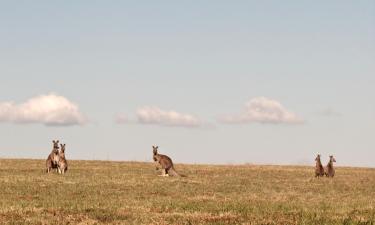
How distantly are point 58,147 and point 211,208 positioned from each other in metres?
24.1

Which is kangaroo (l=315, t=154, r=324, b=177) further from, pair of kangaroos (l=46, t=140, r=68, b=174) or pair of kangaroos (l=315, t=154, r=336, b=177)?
pair of kangaroos (l=46, t=140, r=68, b=174)

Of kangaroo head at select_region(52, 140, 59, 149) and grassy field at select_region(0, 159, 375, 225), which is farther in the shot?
kangaroo head at select_region(52, 140, 59, 149)

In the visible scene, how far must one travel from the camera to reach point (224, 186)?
104 ft

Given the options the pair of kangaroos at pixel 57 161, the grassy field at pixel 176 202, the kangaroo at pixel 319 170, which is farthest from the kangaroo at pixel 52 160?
the kangaroo at pixel 319 170

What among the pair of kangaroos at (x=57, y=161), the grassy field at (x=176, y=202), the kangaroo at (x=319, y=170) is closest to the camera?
the grassy field at (x=176, y=202)

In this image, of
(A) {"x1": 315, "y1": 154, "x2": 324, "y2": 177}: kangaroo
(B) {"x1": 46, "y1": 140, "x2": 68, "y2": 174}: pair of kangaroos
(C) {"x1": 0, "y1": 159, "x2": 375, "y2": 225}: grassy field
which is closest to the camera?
(C) {"x1": 0, "y1": 159, "x2": 375, "y2": 225}: grassy field

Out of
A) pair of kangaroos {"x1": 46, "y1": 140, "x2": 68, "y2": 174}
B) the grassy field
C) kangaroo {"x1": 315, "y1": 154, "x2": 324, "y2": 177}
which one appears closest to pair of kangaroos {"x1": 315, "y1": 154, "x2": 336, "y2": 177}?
kangaroo {"x1": 315, "y1": 154, "x2": 324, "y2": 177}

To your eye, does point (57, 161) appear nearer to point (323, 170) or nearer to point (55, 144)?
point (55, 144)

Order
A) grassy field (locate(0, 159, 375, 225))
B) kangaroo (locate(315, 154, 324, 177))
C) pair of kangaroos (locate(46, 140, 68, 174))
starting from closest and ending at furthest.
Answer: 1. grassy field (locate(0, 159, 375, 225))
2. pair of kangaroos (locate(46, 140, 68, 174))
3. kangaroo (locate(315, 154, 324, 177))

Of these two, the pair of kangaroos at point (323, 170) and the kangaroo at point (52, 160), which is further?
the pair of kangaroos at point (323, 170)

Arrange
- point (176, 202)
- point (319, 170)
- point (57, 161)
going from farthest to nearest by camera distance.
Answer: point (319, 170)
point (57, 161)
point (176, 202)

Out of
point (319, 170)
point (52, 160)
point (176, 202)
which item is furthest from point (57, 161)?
point (176, 202)

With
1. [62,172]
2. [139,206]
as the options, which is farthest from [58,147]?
[139,206]

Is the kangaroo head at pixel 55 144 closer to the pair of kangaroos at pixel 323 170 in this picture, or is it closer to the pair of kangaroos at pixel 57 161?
the pair of kangaroos at pixel 57 161
